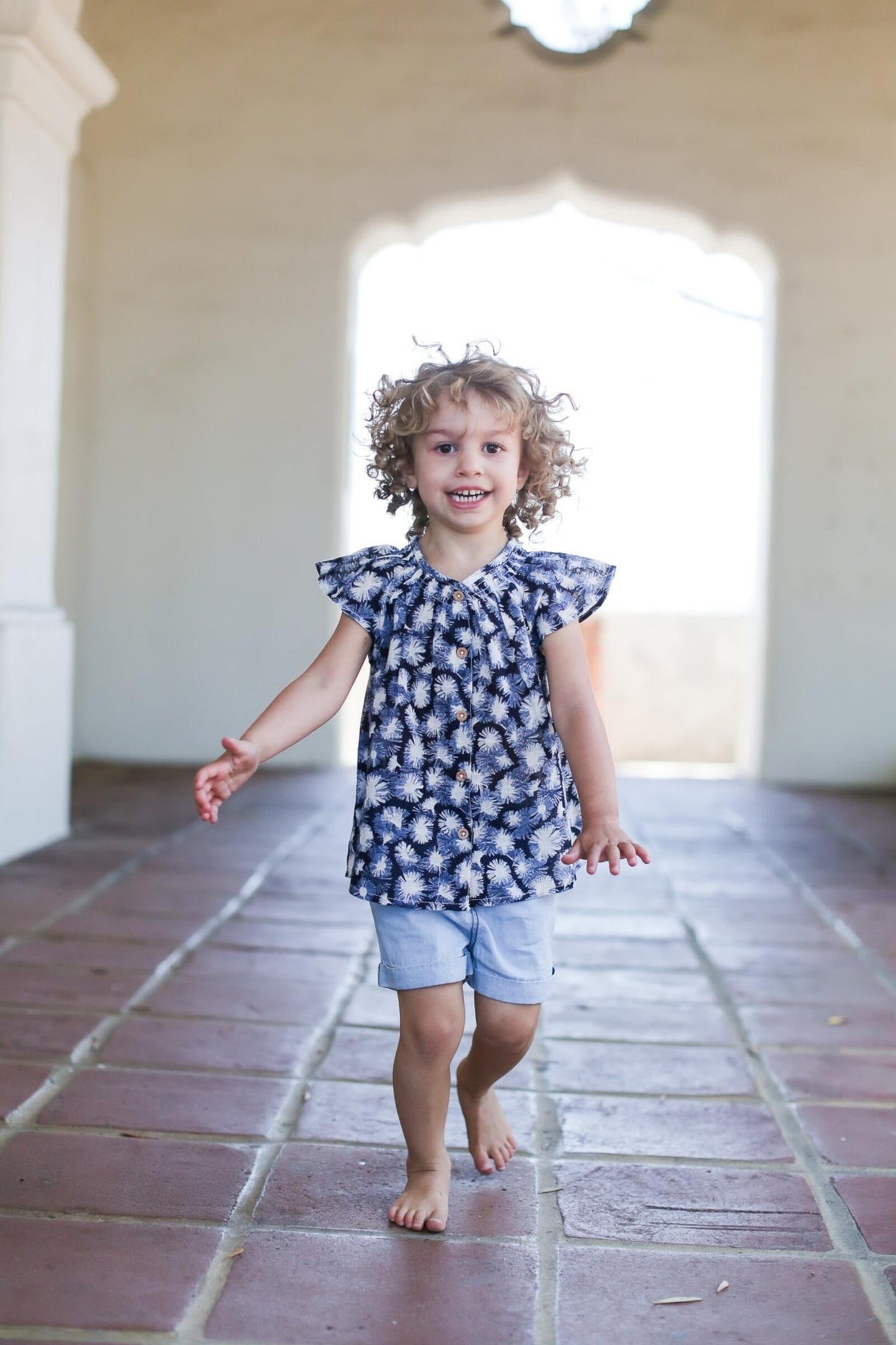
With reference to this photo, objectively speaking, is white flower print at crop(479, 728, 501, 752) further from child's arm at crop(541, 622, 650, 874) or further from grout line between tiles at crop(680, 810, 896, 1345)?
grout line between tiles at crop(680, 810, 896, 1345)

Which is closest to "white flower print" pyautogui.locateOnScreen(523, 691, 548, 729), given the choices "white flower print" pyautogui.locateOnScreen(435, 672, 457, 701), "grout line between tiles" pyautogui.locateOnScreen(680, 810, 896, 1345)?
"white flower print" pyautogui.locateOnScreen(435, 672, 457, 701)

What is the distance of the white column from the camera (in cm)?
378

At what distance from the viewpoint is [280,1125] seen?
2.03 m

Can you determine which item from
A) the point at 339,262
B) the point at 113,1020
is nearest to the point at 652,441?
the point at 339,262

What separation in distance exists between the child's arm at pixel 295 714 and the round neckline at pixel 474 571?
13 cm

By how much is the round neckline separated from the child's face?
5cm

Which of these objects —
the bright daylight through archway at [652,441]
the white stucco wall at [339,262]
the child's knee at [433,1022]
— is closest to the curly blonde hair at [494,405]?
the child's knee at [433,1022]

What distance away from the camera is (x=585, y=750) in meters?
1.74

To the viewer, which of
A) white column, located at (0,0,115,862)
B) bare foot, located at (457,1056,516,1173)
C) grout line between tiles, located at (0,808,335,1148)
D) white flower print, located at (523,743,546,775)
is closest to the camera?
white flower print, located at (523,743,546,775)

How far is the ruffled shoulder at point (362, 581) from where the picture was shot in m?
1.81

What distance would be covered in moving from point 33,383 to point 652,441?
704 cm

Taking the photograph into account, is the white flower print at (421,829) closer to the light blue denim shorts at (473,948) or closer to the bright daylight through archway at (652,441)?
the light blue denim shorts at (473,948)

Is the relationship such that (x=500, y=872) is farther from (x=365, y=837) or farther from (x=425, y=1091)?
(x=425, y=1091)

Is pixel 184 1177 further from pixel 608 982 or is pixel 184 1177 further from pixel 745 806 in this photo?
pixel 745 806
